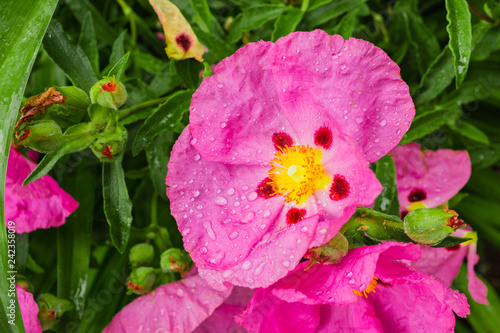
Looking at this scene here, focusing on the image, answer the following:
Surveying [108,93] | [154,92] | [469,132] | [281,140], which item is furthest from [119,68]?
[469,132]

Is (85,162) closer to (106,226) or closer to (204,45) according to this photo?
(106,226)

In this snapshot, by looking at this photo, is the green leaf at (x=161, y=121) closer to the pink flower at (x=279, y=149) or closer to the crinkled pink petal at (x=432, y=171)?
the pink flower at (x=279, y=149)

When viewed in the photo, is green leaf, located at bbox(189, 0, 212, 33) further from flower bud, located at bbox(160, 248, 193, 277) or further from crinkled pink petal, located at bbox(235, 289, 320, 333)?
crinkled pink petal, located at bbox(235, 289, 320, 333)

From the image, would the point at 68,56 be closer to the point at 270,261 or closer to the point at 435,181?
the point at 270,261

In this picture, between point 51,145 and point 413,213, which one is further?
point 51,145

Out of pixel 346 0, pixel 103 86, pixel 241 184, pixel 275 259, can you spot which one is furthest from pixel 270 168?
pixel 346 0

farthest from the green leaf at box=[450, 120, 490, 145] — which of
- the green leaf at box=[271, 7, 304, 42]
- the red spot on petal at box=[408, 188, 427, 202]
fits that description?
the green leaf at box=[271, 7, 304, 42]
